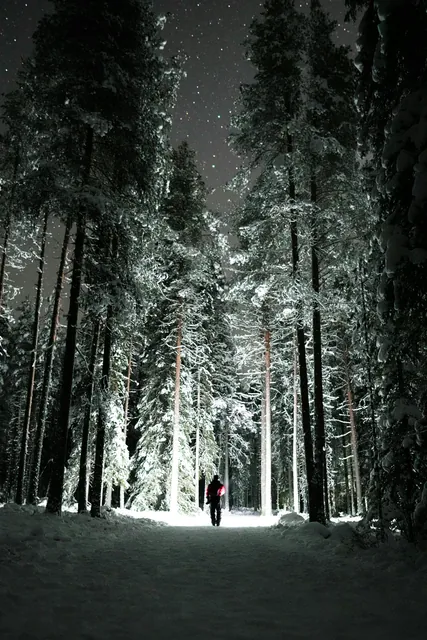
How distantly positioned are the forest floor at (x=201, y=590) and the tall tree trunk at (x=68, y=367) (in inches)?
79.1

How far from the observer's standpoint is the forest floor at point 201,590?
128 inches

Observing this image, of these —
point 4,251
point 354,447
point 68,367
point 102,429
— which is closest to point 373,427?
point 68,367

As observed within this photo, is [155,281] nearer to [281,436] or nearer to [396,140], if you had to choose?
[396,140]

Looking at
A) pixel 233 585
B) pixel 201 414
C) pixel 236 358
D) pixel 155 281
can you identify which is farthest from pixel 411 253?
pixel 201 414

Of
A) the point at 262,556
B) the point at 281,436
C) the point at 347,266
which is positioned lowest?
the point at 262,556

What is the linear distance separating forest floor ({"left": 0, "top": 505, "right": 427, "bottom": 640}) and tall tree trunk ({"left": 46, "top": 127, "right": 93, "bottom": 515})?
2.01 m

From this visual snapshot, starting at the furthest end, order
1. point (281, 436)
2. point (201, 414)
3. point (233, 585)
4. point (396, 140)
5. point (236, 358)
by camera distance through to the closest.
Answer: point (281, 436), point (201, 414), point (236, 358), point (396, 140), point (233, 585)

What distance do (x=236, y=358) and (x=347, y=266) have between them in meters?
8.81

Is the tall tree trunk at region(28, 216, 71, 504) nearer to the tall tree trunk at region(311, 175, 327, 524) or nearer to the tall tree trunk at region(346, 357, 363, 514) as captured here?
the tall tree trunk at region(311, 175, 327, 524)

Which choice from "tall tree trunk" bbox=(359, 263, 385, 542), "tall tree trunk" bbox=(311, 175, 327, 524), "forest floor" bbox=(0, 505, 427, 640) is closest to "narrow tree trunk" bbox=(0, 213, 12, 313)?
"forest floor" bbox=(0, 505, 427, 640)

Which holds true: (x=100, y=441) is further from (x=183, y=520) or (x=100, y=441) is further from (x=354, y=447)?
(x=354, y=447)

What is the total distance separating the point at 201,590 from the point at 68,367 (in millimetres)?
7048

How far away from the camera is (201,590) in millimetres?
4504

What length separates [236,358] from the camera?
67.9 ft
